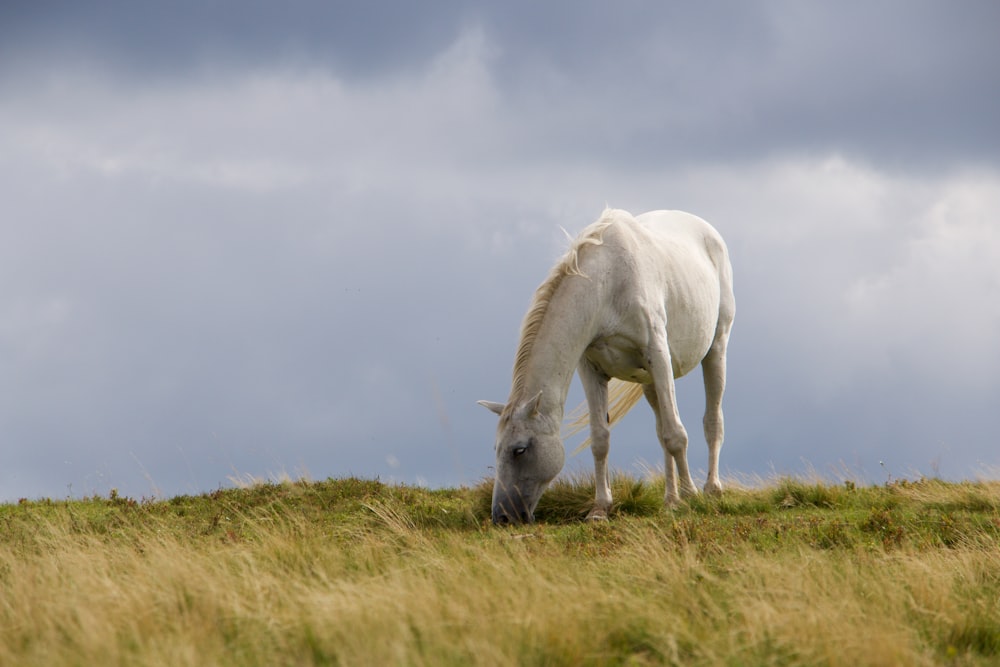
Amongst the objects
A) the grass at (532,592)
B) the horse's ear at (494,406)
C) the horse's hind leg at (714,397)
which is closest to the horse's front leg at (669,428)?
the grass at (532,592)

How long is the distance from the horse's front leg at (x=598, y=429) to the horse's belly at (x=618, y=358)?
125mm

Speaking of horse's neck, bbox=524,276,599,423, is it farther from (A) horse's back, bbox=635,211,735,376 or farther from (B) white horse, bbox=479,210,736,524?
(A) horse's back, bbox=635,211,735,376

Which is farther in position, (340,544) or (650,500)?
(650,500)

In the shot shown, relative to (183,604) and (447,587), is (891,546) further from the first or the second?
(183,604)

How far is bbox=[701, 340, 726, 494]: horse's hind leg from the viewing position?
12258mm

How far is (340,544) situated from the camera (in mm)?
8383

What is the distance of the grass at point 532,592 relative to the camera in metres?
4.73

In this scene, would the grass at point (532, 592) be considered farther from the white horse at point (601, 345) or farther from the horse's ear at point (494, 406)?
the horse's ear at point (494, 406)

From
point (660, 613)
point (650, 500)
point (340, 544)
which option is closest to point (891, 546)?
point (650, 500)

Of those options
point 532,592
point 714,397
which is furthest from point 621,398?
point 532,592

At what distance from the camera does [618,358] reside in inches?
404

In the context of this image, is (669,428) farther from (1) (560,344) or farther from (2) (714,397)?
(2) (714,397)

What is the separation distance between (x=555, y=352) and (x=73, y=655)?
222 inches

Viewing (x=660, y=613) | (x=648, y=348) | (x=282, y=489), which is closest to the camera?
(x=660, y=613)
